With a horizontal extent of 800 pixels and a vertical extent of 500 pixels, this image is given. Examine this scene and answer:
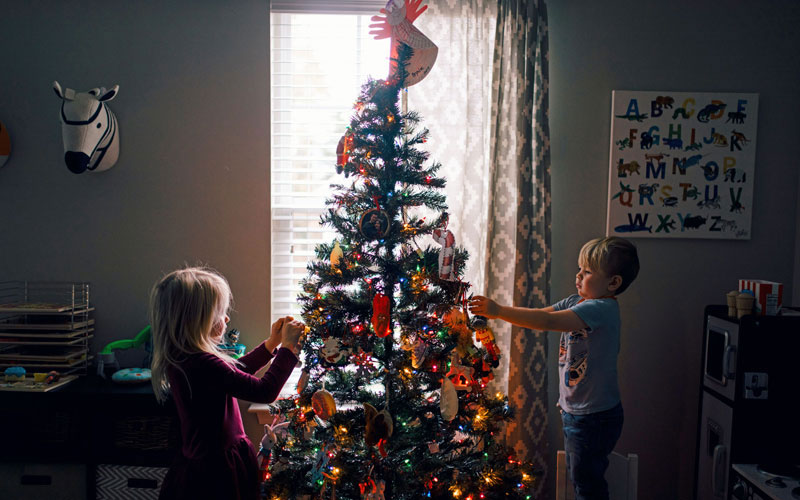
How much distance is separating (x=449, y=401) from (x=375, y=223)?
1.96ft

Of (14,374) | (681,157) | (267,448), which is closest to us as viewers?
(267,448)

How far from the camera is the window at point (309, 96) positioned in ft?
8.07

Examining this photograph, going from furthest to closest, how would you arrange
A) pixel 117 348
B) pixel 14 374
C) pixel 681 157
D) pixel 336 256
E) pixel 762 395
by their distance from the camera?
pixel 681 157, pixel 117 348, pixel 14 374, pixel 762 395, pixel 336 256

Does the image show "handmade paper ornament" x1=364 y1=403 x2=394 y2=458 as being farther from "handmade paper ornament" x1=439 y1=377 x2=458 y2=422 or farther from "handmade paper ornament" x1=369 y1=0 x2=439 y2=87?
"handmade paper ornament" x1=369 y1=0 x2=439 y2=87

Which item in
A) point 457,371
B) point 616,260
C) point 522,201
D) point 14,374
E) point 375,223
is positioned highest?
point 522,201

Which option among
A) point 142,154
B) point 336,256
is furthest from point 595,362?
point 142,154

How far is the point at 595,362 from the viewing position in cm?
186

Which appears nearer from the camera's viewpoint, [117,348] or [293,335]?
[293,335]

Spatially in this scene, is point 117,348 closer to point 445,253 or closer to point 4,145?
point 4,145

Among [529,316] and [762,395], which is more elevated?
[529,316]

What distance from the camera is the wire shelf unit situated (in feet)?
7.34

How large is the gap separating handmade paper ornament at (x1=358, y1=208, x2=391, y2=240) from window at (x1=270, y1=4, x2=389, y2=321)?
35.3 inches

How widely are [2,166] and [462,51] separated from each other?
7.39 feet

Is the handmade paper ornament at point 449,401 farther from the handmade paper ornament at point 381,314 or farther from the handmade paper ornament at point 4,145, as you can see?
the handmade paper ornament at point 4,145
